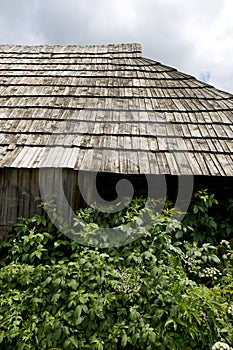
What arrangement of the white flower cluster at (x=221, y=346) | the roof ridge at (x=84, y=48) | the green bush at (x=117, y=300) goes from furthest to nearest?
1. the roof ridge at (x=84, y=48)
2. the green bush at (x=117, y=300)
3. the white flower cluster at (x=221, y=346)

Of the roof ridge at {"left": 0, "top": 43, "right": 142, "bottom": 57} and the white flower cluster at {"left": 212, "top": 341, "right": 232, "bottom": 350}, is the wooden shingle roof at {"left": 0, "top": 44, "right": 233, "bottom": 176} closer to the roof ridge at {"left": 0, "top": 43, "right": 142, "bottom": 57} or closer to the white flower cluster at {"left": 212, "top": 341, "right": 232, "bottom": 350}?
the roof ridge at {"left": 0, "top": 43, "right": 142, "bottom": 57}

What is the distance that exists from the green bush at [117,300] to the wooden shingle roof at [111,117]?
836 millimetres

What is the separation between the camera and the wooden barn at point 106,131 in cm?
360

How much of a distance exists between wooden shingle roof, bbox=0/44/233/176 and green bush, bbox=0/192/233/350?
2.74 feet

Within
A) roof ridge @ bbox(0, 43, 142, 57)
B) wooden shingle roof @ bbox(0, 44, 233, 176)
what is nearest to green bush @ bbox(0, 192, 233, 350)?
wooden shingle roof @ bbox(0, 44, 233, 176)

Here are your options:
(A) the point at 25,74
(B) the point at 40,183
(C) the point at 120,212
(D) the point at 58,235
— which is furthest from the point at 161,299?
(A) the point at 25,74

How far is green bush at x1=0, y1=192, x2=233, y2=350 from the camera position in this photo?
252cm

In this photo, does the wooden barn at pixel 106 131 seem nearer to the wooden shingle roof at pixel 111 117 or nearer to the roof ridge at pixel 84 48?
the wooden shingle roof at pixel 111 117

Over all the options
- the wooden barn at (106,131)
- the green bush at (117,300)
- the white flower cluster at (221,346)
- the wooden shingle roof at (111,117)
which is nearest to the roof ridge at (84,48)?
the wooden shingle roof at (111,117)

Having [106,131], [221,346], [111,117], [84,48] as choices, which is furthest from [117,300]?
[84,48]

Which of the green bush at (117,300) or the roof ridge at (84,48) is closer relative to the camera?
the green bush at (117,300)

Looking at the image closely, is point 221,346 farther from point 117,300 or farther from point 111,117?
point 111,117

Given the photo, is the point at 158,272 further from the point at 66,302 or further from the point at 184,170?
the point at 184,170

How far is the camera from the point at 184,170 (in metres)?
3.49
